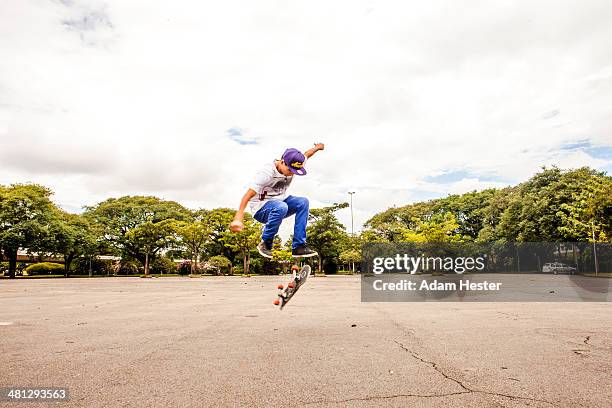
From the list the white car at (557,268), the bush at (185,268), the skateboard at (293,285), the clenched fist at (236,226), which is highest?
the clenched fist at (236,226)

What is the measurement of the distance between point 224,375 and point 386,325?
4.41 m

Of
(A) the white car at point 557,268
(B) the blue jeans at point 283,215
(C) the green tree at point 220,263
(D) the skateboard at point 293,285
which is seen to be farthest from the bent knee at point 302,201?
(C) the green tree at point 220,263

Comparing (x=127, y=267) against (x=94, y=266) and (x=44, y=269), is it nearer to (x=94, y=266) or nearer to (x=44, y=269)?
(x=94, y=266)

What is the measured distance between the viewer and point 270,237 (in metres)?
5.55

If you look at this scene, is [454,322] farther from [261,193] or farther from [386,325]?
[261,193]

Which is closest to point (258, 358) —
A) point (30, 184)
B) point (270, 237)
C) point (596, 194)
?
point (270, 237)

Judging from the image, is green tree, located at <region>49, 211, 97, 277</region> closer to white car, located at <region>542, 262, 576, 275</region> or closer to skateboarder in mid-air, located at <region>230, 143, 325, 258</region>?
skateboarder in mid-air, located at <region>230, 143, 325, 258</region>

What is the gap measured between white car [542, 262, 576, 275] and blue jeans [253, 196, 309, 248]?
45927 mm

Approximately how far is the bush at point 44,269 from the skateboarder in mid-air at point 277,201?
55.3 meters

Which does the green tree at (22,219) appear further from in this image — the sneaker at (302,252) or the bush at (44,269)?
the sneaker at (302,252)

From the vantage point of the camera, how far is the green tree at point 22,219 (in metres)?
39.5

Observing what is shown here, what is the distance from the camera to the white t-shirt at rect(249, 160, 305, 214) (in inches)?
201

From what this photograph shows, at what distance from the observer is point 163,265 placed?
6034cm

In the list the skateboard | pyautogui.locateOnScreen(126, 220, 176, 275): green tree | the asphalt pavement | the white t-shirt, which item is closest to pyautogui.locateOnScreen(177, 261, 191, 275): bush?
pyautogui.locateOnScreen(126, 220, 176, 275): green tree
